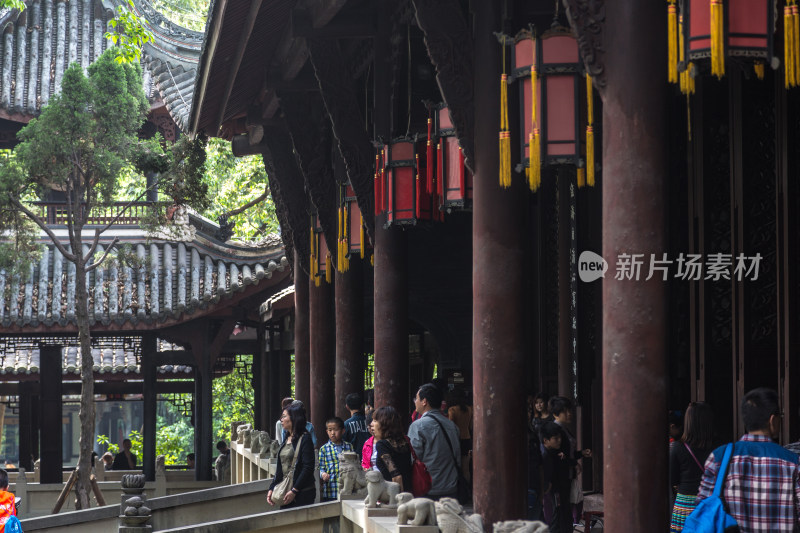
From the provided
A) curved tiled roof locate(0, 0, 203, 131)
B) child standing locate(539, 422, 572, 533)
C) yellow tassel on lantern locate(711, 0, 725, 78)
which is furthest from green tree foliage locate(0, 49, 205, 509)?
yellow tassel on lantern locate(711, 0, 725, 78)

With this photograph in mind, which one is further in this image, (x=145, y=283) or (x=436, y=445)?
(x=145, y=283)

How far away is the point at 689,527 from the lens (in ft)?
15.3

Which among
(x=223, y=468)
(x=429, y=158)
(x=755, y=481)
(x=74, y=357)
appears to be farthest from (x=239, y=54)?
(x=74, y=357)

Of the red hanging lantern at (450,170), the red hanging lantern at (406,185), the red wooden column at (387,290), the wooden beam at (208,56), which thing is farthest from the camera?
the red wooden column at (387,290)

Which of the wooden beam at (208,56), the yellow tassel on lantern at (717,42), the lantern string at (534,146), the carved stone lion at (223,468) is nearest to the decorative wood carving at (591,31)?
the yellow tassel on lantern at (717,42)

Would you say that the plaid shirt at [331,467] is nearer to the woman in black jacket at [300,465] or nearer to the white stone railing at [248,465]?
the woman in black jacket at [300,465]

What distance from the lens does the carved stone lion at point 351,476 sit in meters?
6.96

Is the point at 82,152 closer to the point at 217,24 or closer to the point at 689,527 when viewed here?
the point at 217,24

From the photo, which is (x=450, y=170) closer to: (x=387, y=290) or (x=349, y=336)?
(x=387, y=290)

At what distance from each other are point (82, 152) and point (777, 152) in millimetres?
7985

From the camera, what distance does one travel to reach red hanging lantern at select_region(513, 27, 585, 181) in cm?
604

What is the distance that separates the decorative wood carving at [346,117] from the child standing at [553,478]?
10.3ft

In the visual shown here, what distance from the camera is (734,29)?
4512mm

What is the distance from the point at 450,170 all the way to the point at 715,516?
4.02 m
